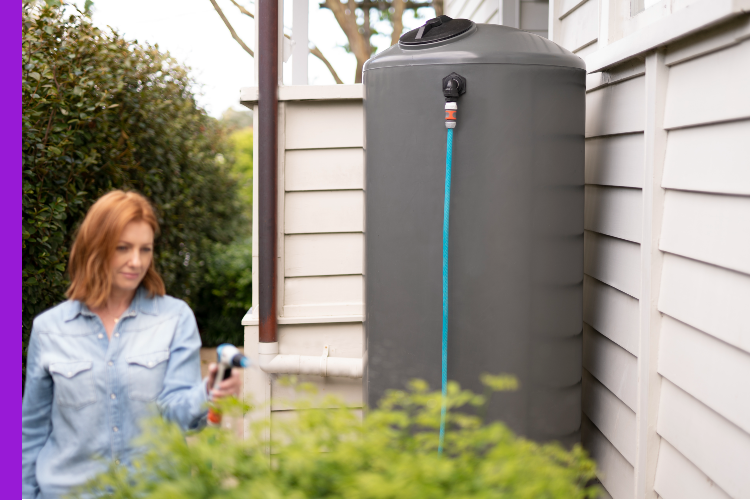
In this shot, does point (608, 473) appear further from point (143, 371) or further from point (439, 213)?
point (143, 371)

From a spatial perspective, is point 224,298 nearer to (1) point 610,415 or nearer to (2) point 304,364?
(2) point 304,364

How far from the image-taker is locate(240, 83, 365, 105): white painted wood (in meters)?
3.17

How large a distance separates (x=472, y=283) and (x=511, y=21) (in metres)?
2.32

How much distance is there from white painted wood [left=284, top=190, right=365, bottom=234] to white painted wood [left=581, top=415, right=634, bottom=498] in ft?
4.17

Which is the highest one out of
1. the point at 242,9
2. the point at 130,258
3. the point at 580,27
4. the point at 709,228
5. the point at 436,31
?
the point at 242,9

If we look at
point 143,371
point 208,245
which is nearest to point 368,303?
point 143,371

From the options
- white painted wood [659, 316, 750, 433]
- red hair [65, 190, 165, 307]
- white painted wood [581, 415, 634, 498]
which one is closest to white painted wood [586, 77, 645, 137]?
white painted wood [659, 316, 750, 433]

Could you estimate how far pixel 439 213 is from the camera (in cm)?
219

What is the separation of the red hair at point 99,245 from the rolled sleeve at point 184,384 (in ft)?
0.67

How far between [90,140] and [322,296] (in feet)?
6.17

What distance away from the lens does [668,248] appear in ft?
6.48

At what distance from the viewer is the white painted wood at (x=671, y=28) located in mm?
1562

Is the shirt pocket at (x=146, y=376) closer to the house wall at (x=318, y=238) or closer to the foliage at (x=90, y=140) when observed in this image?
the house wall at (x=318, y=238)

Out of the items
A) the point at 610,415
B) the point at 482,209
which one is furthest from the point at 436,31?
the point at 610,415
